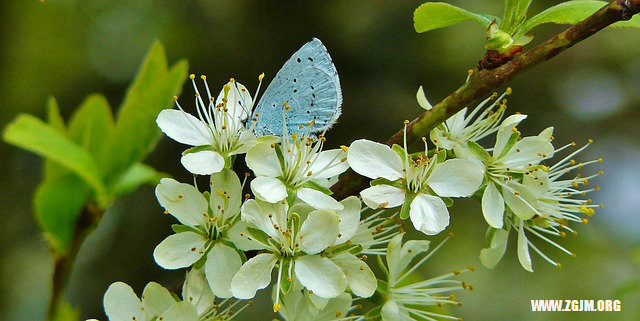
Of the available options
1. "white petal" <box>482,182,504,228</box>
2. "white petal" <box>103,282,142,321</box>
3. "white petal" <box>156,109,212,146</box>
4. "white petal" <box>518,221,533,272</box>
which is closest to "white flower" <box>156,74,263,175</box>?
"white petal" <box>156,109,212,146</box>

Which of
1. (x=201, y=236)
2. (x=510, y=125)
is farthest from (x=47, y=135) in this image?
(x=510, y=125)

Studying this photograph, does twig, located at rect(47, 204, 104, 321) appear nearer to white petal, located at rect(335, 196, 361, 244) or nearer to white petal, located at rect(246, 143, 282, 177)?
white petal, located at rect(246, 143, 282, 177)

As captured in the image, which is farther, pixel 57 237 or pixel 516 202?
pixel 516 202

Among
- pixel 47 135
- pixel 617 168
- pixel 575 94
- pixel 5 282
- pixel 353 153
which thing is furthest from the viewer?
pixel 575 94

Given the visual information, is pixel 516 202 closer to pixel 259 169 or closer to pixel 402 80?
pixel 259 169

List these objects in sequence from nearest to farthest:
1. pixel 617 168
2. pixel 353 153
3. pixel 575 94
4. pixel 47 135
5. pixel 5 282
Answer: pixel 47 135 < pixel 353 153 < pixel 5 282 < pixel 617 168 < pixel 575 94

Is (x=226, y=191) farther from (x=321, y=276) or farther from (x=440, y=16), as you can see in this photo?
(x=440, y=16)

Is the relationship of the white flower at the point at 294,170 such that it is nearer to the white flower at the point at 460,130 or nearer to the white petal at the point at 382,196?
the white petal at the point at 382,196

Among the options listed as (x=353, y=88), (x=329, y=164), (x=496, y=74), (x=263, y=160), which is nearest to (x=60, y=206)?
(x=263, y=160)
